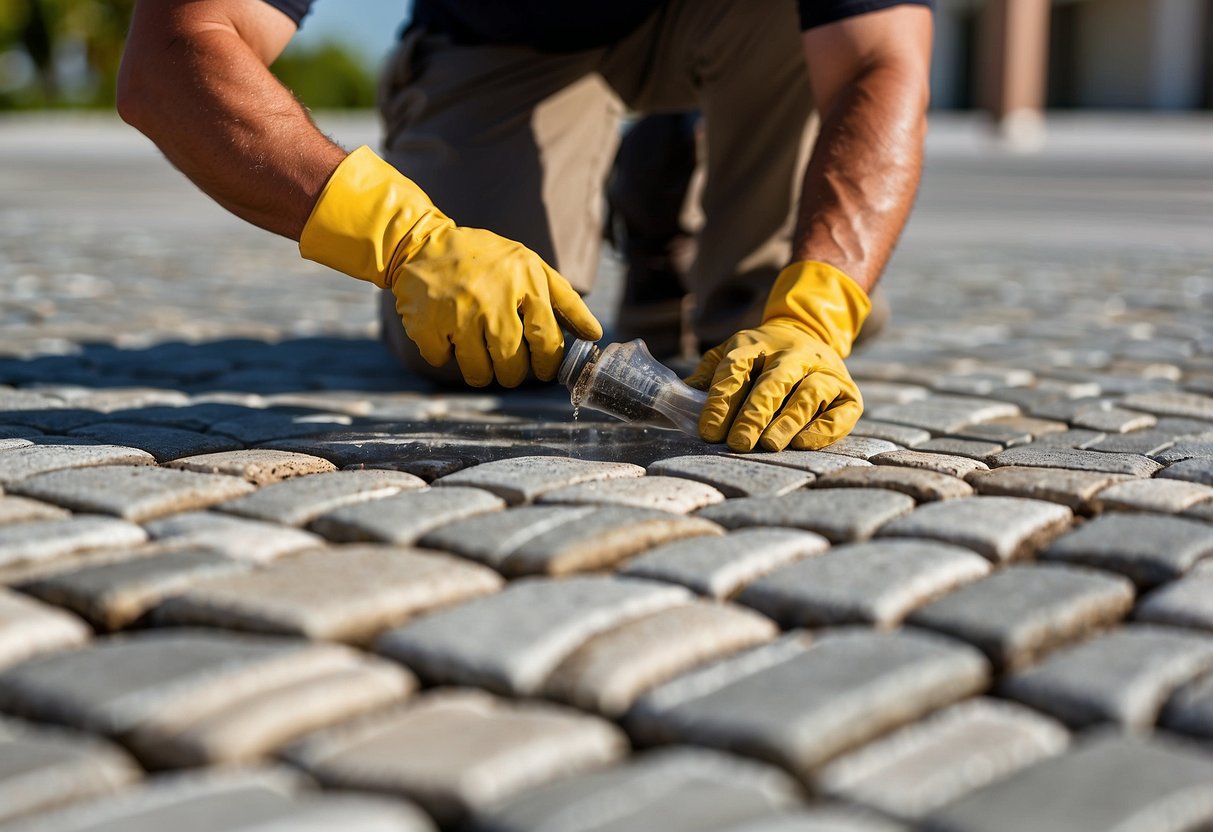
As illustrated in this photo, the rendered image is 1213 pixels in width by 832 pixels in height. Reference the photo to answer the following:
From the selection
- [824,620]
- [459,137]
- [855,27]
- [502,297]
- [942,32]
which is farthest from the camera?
[942,32]

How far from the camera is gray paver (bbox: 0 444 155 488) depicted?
2074 millimetres

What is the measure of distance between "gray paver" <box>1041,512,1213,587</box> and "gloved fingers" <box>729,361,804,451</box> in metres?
0.64

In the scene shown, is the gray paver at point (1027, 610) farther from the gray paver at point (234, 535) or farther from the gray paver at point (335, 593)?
the gray paver at point (234, 535)

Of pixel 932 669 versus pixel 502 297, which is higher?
pixel 502 297

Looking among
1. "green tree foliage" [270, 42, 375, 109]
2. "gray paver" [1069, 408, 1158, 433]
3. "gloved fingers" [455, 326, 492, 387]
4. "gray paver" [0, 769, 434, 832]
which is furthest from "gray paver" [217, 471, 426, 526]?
"green tree foliage" [270, 42, 375, 109]

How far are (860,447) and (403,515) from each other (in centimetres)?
101

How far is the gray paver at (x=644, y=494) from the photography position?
194 cm

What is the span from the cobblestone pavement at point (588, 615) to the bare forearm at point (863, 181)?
1.27 feet

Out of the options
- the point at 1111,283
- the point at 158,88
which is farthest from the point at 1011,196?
the point at 158,88

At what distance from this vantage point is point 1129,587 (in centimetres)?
156

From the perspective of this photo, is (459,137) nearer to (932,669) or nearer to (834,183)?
(834,183)

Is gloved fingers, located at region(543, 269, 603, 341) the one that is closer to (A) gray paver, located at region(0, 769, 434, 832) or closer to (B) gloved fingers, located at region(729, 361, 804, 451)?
(B) gloved fingers, located at region(729, 361, 804, 451)

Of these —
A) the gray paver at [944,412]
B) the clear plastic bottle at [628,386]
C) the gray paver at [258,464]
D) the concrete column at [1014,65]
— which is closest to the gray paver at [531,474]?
the clear plastic bottle at [628,386]

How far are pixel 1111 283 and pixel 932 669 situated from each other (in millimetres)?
4679
